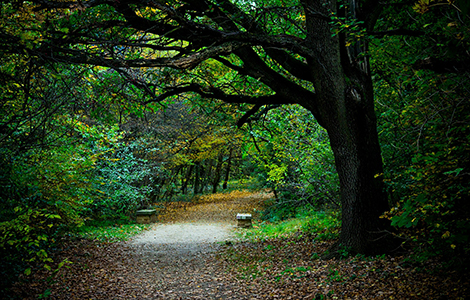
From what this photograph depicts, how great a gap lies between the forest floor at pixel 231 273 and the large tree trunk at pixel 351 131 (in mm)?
611

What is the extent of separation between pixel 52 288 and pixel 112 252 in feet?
11.0

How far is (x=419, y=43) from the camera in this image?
4270 millimetres

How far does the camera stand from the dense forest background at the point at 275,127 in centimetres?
316

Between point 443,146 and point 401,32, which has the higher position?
point 401,32

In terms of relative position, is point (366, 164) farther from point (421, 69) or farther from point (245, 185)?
point (245, 185)

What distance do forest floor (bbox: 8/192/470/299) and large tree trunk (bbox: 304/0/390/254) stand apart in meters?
0.61

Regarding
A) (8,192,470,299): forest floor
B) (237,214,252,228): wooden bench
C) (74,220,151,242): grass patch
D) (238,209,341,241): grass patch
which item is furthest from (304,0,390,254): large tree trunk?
(74,220,151,242): grass patch

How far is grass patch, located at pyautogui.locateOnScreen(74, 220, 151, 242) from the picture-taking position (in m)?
11.1

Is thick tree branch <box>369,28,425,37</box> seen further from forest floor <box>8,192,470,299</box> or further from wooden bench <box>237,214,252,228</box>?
wooden bench <box>237,214,252,228</box>

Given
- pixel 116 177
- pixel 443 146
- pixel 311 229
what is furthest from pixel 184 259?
pixel 443 146

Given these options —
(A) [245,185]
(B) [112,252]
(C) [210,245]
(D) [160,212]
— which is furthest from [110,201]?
(A) [245,185]

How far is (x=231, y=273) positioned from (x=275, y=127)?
518 cm

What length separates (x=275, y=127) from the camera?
10703 mm

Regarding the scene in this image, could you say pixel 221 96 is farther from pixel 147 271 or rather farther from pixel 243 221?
pixel 243 221
